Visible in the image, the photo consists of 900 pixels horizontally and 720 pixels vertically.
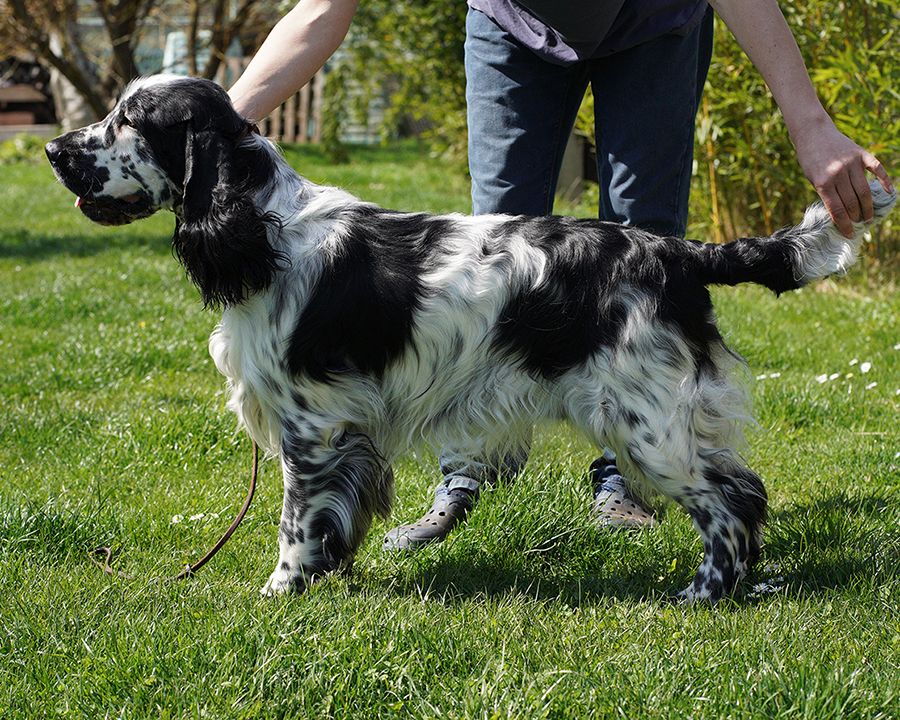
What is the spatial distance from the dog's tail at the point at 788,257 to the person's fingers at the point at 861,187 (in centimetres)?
13

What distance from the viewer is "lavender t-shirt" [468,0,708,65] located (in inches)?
128

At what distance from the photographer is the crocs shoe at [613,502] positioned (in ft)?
11.8

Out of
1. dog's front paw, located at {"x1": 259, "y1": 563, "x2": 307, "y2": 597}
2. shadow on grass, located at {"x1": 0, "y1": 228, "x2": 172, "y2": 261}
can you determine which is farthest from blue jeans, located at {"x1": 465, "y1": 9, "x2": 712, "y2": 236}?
shadow on grass, located at {"x1": 0, "y1": 228, "x2": 172, "y2": 261}

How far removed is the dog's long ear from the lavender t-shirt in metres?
1.02

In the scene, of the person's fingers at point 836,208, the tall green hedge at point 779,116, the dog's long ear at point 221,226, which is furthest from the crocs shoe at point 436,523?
the tall green hedge at point 779,116

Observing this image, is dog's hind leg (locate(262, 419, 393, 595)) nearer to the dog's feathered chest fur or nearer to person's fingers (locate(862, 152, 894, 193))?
the dog's feathered chest fur

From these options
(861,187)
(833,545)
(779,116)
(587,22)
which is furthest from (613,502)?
(779,116)

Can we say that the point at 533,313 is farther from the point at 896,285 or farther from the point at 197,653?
the point at 896,285

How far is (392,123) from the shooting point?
13.9m

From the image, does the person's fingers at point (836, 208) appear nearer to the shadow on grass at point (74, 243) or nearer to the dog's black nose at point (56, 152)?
the dog's black nose at point (56, 152)

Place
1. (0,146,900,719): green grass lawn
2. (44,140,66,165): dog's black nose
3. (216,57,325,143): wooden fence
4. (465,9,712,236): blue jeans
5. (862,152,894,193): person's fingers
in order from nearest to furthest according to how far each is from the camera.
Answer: (0,146,900,719): green grass lawn, (862,152,894,193): person's fingers, (44,140,66,165): dog's black nose, (465,9,712,236): blue jeans, (216,57,325,143): wooden fence

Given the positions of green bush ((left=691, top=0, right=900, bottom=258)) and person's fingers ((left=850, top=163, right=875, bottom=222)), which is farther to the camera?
green bush ((left=691, top=0, right=900, bottom=258))

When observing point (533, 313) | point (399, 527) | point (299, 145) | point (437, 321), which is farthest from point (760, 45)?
point (299, 145)

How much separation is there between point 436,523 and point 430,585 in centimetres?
40
